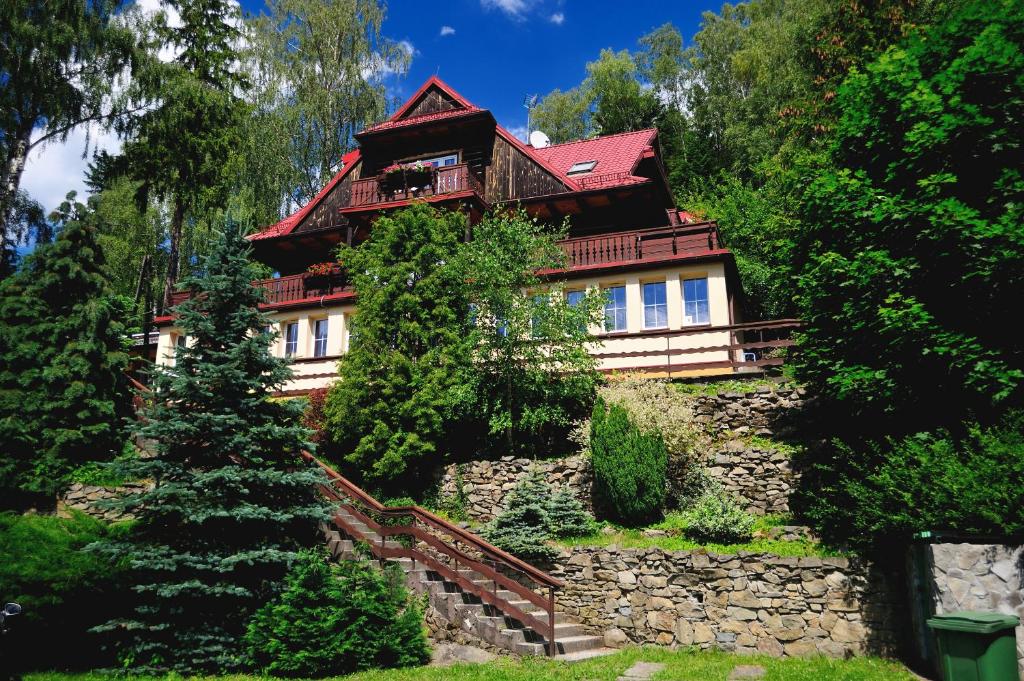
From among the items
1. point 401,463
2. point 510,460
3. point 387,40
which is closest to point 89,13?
point 387,40

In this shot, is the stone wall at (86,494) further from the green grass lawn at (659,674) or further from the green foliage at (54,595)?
Answer: the green grass lawn at (659,674)

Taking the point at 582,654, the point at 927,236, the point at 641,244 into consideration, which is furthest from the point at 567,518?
the point at 641,244

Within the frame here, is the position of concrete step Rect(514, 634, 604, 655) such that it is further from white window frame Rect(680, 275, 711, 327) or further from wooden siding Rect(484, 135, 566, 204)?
wooden siding Rect(484, 135, 566, 204)

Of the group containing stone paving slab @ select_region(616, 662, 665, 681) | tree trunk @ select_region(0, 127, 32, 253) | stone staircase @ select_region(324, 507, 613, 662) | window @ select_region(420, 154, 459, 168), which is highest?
window @ select_region(420, 154, 459, 168)

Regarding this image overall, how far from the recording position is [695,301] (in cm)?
2127

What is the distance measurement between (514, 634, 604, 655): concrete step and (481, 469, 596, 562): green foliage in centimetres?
170

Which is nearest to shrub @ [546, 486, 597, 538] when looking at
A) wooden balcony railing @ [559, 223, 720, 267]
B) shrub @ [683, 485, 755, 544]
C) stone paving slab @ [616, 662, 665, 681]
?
shrub @ [683, 485, 755, 544]

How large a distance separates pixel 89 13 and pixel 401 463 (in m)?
18.7

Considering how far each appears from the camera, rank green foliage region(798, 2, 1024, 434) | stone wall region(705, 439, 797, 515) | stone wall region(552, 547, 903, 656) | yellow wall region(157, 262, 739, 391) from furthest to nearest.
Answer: yellow wall region(157, 262, 739, 391) < stone wall region(705, 439, 797, 515) < stone wall region(552, 547, 903, 656) < green foliage region(798, 2, 1024, 434)

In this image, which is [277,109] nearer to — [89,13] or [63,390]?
[89,13]

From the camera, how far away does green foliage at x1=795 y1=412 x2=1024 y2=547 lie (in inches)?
361

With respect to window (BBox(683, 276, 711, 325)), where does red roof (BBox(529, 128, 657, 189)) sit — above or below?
above

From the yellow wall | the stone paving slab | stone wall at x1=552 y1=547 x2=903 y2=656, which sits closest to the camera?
the stone paving slab

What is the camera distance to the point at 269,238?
29078 millimetres
